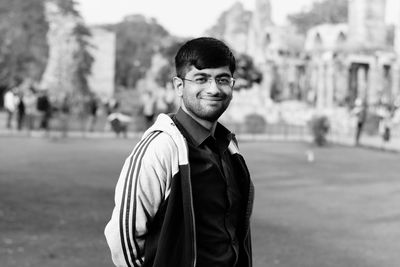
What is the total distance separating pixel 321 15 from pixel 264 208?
281 feet

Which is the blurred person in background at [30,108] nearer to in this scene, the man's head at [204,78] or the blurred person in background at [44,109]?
the blurred person in background at [44,109]

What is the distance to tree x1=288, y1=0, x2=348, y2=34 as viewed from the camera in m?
91.2

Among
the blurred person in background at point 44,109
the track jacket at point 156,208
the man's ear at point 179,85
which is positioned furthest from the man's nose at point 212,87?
the blurred person in background at point 44,109

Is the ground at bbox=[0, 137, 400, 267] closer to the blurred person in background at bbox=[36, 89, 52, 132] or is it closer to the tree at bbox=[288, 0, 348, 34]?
the blurred person in background at bbox=[36, 89, 52, 132]

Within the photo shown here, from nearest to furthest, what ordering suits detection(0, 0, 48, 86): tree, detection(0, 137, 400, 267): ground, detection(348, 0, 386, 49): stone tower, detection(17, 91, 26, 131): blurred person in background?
detection(0, 137, 400, 267): ground
detection(17, 91, 26, 131): blurred person in background
detection(348, 0, 386, 49): stone tower
detection(0, 0, 48, 86): tree

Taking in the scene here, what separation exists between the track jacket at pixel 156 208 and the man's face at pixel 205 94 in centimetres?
17

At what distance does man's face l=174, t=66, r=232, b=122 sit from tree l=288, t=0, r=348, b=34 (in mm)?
90878

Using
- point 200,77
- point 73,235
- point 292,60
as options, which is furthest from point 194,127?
point 292,60

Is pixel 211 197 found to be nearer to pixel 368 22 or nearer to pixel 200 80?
pixel 200 80

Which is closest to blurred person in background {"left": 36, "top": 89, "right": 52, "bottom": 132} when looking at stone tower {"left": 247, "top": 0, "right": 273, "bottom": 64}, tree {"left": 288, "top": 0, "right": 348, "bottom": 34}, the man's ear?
the man's ear

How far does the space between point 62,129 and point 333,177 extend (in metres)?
11.5

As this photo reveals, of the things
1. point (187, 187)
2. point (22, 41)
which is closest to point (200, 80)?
point (187, 187)

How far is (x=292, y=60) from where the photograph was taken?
182ft

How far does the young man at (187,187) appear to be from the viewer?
264cm
